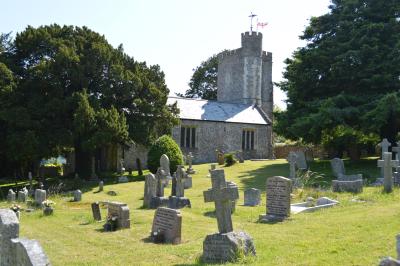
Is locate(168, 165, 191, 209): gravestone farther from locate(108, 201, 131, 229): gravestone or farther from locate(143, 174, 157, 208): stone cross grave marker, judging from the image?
locate(108, 201, 131, 229): gravestone

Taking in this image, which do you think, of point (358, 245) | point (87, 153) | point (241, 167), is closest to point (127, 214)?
point (358, 245)

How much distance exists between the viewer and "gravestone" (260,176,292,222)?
39.7ft

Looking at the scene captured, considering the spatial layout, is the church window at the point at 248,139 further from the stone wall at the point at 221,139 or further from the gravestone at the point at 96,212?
the gravestone at the point at 96,212

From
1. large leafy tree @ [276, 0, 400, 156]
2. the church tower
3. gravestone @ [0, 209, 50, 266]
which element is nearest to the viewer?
gravestone @ [0, 209, 50, 266]

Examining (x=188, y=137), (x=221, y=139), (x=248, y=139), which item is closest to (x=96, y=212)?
(x=188, y=137)

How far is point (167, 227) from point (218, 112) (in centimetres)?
3017

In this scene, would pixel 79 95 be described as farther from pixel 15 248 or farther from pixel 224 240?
pixel 15 248

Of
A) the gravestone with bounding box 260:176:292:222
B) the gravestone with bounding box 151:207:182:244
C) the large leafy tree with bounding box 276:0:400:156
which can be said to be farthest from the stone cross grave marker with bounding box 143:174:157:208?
the large leafy tree with bounding box 276:0:400:156

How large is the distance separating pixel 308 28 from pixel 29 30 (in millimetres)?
16243

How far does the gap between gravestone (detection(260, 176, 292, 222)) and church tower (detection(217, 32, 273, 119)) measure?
3353 centimetres

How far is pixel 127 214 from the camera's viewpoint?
40.2 ft

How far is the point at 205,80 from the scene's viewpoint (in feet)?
204

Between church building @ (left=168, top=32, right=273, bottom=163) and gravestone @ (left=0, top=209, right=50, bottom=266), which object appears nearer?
gravestone @ (left=0, top=209, right=50, bottom=266)

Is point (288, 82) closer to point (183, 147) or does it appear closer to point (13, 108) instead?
point (183, 147)
